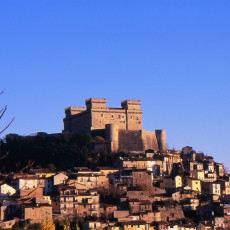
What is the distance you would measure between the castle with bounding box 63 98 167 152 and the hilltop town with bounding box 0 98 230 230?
0.30ft

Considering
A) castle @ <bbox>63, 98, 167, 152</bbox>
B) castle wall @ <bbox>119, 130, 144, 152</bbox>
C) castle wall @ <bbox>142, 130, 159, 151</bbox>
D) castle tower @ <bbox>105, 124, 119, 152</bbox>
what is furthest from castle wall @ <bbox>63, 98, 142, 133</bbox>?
castle tower @ <bbox>105, 124, 119, 152</bbox>

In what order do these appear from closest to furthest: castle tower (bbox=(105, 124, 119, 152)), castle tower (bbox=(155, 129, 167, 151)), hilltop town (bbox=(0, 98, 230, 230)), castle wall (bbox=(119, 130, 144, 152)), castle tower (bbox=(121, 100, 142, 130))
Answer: hilltop town (bbox=(0, 98, 230, 230)), castle tower (bbox=(105, 124, 119, 152)), castle wall (bbox=(119, 130, 144, 152)), castle tower (bbox=(121, 100, 142, 130)), castle tower (bbox=(155, 129, 167, 151))

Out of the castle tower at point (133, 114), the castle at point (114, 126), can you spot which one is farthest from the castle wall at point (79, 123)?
the castle tower at point (133, 114)

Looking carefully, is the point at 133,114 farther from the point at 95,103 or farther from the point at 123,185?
the point at 123,185

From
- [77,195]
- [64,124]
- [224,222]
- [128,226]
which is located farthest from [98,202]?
[64,124]

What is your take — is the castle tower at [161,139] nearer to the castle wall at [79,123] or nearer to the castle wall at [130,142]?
the castle wall at [130,142]

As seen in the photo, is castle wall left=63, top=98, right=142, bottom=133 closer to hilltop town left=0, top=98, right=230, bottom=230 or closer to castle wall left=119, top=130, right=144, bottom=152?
hilltop town left=0, top=98, right=230, bottom=230

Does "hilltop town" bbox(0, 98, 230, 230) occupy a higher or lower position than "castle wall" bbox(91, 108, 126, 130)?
lower

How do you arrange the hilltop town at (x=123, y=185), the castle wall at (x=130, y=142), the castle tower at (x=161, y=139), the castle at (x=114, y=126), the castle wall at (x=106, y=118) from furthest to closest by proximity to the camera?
the castle tower at (x=161, y=139), the castle wall at (x=106, y=118), the castle wall at (x=130, y=142), the castle at (x=114, y=126), the hilltop town at (x=123, y=185)

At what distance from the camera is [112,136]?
63.1 m

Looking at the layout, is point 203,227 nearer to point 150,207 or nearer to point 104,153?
point 150,207

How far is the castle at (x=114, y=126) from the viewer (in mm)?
63809

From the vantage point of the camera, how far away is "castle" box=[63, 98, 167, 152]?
6381 cm

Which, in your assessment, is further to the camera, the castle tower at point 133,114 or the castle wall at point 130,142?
the castle tower at point 133,114
